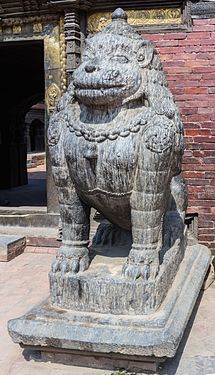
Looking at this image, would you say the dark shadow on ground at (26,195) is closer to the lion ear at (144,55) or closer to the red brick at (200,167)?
the red brick at (200,167)

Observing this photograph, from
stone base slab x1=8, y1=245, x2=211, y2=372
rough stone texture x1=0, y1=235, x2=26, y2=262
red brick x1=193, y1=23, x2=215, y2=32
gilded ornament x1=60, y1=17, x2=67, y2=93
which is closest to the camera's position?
stone base slab x1=8, y1=245, x2=211, y2=372

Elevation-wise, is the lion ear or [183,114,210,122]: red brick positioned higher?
the lion ear

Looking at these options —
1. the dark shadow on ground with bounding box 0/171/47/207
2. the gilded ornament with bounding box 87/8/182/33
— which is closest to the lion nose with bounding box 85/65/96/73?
the gilded ornament with bounding box 87/8/182/33

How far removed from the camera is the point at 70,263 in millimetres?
3221

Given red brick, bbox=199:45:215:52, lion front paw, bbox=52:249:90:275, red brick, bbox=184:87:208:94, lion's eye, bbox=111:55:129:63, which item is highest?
red brick, bbox=199:45:215:52

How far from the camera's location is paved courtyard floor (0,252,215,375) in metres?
2.95

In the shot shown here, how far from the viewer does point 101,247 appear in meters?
3.82

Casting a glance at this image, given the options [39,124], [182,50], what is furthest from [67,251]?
Answer: [39,124]

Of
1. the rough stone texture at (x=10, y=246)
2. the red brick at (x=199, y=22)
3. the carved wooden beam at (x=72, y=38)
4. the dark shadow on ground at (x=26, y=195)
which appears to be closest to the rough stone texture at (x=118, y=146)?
the red brick at (x=199, y=22)

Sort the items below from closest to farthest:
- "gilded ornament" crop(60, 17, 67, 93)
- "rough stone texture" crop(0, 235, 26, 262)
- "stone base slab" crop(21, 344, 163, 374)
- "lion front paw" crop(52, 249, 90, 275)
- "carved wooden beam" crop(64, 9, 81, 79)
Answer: "stone base slab" crop(21, 344, 163, 374) < "lion front paw" crop(52, 249, 90, 275) < "rough stone texture" crop(0, 235, 26, 262) < "carved wooden beam" crop(64, 9, 81, 79) < "gilded ornament" crop(60, 17, 67, 93)

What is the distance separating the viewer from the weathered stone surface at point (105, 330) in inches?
107

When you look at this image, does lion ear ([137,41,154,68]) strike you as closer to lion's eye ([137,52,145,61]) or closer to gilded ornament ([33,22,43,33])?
lion's eye ([137,52,145,61])

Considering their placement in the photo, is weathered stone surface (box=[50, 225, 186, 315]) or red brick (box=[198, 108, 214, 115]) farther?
red brick (box=[198, 108, 214, 115])

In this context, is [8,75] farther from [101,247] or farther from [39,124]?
[39,124]
